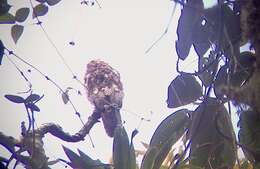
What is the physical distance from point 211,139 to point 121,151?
1.08 feet

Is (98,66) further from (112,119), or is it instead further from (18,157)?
(18,157)

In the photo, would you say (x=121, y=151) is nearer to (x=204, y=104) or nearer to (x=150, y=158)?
(x=150, y=158)

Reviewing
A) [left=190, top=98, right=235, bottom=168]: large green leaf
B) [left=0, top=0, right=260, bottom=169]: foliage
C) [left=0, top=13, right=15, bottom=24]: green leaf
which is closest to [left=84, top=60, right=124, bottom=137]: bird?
[left=0, top=0, right=260, bottom=169]: foliage

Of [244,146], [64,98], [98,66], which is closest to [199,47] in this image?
[244,146]

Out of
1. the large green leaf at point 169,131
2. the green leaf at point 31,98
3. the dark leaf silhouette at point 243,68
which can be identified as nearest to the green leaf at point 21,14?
the green leaf at point 31,98

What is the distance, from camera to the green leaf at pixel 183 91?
3.26 feet

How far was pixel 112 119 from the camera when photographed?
1104 millimetres

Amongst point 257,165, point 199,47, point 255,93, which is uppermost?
point 199,47

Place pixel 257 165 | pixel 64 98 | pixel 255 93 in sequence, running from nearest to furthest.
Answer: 1. pixel 255 93
2. pixel 257 165
3. pixel 64 98

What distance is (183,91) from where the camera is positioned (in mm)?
995

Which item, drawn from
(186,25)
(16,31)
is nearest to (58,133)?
(16,31)

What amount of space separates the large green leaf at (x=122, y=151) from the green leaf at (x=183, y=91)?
20 cm

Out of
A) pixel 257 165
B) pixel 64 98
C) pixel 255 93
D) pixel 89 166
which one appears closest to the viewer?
pixel 255 93

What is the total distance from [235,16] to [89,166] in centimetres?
73
